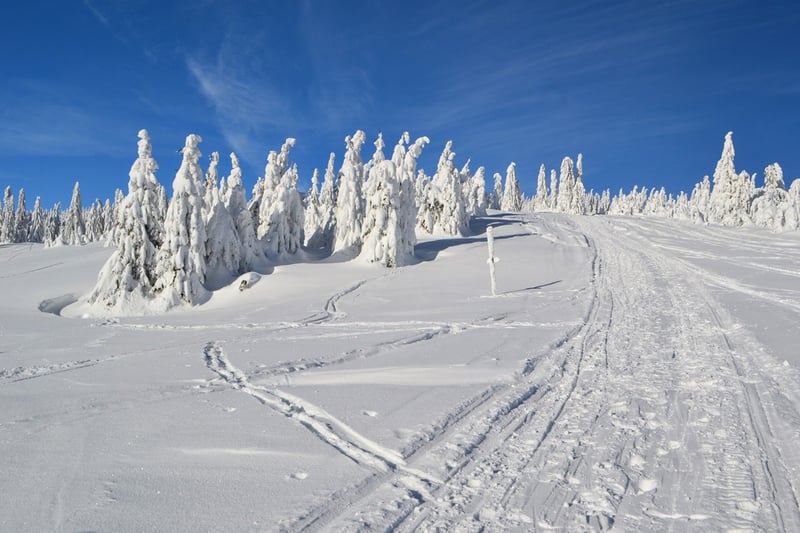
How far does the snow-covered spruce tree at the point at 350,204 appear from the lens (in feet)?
94.2

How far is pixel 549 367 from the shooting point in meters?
6.33

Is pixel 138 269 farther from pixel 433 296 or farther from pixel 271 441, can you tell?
pixel 271 441

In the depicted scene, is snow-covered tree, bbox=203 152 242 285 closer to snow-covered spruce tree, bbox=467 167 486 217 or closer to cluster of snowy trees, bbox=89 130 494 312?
cluster of snowy trees, bbox=89 130 494 312

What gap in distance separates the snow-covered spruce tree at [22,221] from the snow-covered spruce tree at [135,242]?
85.9 m

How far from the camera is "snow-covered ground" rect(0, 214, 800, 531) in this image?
2934mm

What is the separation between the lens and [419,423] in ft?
14.3

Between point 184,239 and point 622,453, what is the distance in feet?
63.0

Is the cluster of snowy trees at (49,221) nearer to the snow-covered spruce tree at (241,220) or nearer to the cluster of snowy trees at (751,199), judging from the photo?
the snow-covered spruce tree at (241,220)

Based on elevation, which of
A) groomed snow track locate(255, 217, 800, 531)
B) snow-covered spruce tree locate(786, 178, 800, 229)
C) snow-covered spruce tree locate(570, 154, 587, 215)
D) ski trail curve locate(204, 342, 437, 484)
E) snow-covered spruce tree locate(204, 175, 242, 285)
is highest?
snow-covered spruce tree locate(570, 154, 587, 215)

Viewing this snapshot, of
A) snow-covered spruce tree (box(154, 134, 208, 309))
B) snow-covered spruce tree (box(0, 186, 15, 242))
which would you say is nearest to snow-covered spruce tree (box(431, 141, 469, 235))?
snow-covered spruce tree (box(154, 134, 208, 309))

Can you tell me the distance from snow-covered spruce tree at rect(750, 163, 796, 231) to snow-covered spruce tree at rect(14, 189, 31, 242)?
111 meters

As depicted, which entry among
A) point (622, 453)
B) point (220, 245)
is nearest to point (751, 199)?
point (220, 245)

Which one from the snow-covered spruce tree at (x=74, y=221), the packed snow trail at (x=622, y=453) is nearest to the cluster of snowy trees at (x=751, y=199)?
the packed snow trail at (x=622, y=453)

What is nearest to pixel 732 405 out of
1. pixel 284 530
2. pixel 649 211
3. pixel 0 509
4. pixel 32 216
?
pixel 284 530
